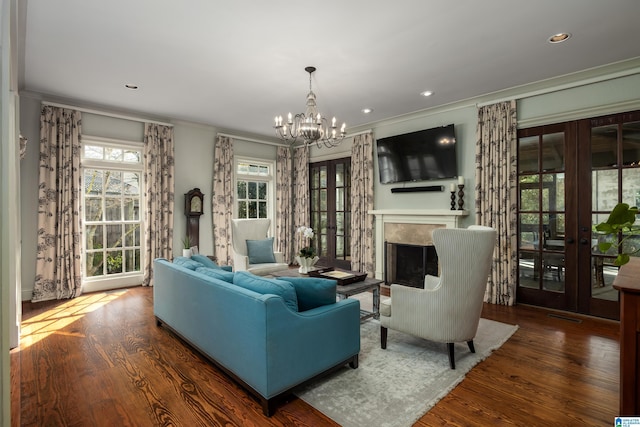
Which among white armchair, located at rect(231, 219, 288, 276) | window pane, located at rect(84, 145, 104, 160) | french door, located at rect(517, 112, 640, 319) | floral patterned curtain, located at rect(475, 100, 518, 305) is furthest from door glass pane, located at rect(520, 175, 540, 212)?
window pane, located at rect(84, 145, 104, 160)

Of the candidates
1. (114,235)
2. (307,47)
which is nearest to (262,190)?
(114,235)

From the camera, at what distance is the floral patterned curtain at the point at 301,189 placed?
7.04 metres

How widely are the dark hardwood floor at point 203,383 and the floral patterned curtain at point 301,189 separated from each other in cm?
398

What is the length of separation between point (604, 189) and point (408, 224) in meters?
2.41

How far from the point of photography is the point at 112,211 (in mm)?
5145

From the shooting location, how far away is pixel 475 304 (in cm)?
262

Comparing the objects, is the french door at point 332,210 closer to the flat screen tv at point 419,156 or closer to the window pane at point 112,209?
the flat screen tv at point 419,156

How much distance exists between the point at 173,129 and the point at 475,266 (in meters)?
5.09

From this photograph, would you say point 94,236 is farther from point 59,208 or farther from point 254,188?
point 254,188

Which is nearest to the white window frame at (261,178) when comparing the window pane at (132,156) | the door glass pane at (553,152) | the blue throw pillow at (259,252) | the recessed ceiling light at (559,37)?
the blue throw pillow at (259,252)

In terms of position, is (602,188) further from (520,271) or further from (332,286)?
(332,286)

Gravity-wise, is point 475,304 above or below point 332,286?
below

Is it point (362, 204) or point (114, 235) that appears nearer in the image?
point (114, 235)

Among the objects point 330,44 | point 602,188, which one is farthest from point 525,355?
point 330,44
